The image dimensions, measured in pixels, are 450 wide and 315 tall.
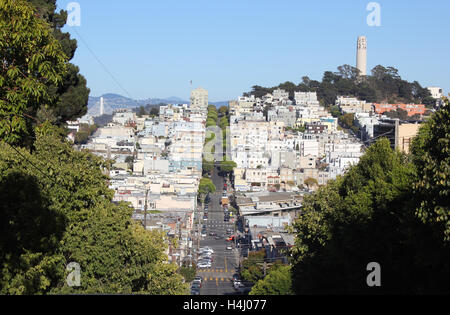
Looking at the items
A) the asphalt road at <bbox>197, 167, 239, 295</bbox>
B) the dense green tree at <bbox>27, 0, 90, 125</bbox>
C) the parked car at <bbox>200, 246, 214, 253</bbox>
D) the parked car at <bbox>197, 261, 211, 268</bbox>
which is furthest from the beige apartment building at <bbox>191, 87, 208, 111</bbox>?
the dense green tree at <bbox>27, 0, 90, 125</bbox>

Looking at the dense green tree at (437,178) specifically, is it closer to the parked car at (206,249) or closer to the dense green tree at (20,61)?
the dense green tree at (20,61)

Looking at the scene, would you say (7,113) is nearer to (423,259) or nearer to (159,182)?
(423,259)

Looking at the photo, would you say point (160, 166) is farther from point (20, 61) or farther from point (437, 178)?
point (20, 61)

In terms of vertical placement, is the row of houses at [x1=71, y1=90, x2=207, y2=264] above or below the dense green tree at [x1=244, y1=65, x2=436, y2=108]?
below

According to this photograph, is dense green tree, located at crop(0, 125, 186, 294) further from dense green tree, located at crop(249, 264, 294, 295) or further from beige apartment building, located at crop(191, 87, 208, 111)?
beige apartment building, located at crop(191, 87, 208, 111)

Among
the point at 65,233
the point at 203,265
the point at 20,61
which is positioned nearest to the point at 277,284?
the point at 65,233
